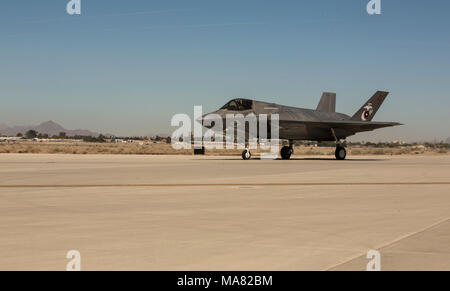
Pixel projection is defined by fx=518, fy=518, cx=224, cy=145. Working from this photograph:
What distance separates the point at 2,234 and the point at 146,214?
2.81 meters

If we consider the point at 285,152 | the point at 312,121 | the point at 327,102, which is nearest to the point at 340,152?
the point at 312,121

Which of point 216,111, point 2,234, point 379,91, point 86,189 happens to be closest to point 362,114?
point 379,91

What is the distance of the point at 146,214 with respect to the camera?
31.7 ft

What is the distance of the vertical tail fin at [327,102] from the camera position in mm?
46250

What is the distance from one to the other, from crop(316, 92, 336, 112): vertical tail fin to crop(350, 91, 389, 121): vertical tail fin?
290cm

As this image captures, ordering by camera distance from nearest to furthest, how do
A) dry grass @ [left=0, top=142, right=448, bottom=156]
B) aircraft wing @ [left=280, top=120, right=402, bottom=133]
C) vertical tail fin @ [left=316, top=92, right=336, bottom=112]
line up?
aircraft wing @ [left=280, top=120, right=402, bottom=133] < vertical tail fin @ [left=316, top=92, right=336, bottom=112] < dry grass @ [left=0, top=142, right=448, bottom=156]

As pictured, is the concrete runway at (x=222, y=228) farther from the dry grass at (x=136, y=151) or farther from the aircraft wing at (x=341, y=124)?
the dry grass at (x=136, y=151)

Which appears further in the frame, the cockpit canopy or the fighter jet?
the fighter jet

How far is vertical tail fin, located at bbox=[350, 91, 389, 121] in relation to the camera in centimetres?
4400

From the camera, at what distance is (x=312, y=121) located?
39.6 m

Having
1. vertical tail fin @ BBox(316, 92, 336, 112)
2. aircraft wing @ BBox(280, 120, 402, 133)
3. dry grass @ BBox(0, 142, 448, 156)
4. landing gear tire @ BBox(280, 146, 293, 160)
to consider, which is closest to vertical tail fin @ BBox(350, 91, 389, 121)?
aircraft wing @ BBox(280, 120, 402, 133)

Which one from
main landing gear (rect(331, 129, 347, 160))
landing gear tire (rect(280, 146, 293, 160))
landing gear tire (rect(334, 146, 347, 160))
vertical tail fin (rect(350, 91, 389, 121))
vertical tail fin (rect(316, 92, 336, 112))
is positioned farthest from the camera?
vertical tail fin (rect(316, 92, 336, 112))

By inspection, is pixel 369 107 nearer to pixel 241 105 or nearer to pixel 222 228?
pixel 241 105

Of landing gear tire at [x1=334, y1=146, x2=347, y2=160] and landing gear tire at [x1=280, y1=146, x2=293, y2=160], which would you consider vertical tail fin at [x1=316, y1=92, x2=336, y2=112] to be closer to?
landing gear tire at [x1=334, y1=146, x2=347, y2=160]
